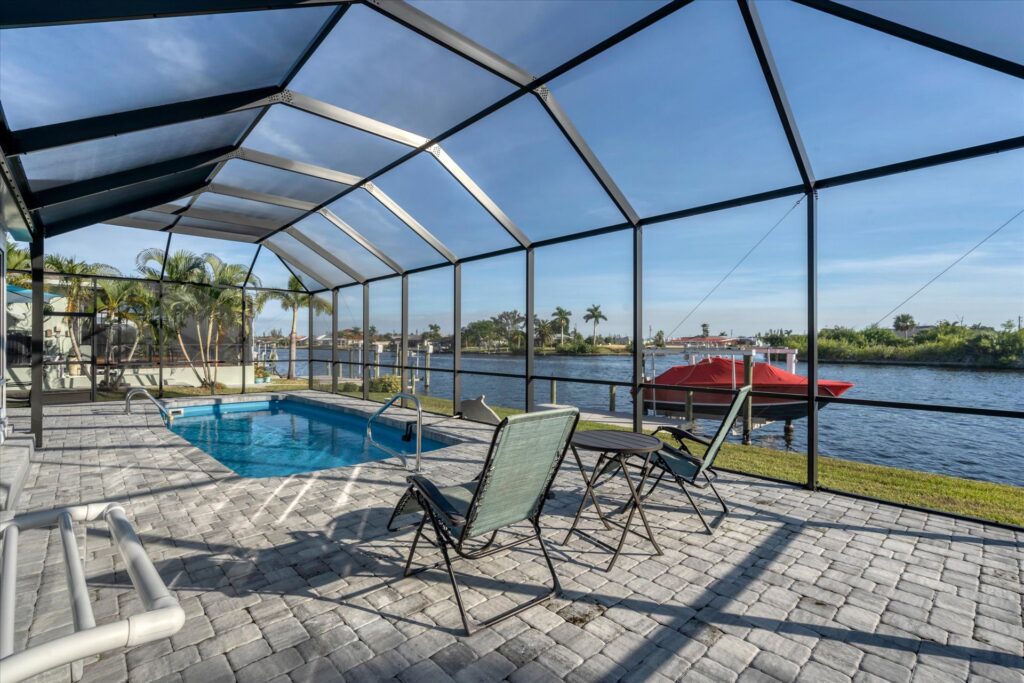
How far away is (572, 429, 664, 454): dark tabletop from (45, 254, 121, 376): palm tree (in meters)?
14.4

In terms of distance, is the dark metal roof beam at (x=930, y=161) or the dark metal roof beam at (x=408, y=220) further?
A: the dark metal roof beam at (x=408, y=220)

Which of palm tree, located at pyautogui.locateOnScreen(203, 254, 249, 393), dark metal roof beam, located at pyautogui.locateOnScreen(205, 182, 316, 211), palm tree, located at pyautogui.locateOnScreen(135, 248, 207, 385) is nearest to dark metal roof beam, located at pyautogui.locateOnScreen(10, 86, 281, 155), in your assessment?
dark metal roof beam, located at pyautogui.locateOnScreen(205, 182, 316, 211)

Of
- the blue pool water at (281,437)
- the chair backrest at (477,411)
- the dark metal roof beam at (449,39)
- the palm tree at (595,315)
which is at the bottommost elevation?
the blue pool water at (281,437)

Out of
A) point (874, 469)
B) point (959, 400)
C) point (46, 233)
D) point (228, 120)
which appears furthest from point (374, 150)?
point (959, 400)

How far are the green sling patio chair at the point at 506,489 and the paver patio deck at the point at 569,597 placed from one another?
10.7 inches

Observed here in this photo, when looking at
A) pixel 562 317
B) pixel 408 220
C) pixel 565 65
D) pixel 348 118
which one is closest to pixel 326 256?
pixel 408 220

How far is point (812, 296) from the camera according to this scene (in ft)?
14.6

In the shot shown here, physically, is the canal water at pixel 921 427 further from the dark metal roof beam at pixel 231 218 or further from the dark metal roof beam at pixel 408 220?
the dark metal roof beam at pixel 408 220

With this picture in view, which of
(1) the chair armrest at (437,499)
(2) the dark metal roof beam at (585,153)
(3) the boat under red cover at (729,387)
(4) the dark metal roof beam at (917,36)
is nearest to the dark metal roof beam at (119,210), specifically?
(2) the dark metal roof beam at (585,153)

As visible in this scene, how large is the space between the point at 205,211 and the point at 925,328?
32403 millimetres

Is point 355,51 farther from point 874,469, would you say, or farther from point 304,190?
point 874,469

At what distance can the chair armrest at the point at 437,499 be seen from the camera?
2564 mm

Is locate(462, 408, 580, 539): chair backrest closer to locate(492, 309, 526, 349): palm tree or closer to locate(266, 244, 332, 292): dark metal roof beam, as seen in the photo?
locate(266, 244, 332, 292): dark metal roof beam

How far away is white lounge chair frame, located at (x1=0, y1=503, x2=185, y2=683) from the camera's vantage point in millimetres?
1031
